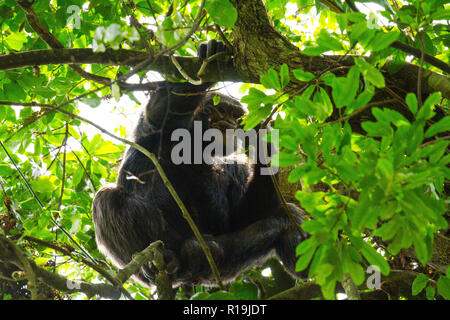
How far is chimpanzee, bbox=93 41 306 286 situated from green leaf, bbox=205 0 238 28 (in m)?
0.79

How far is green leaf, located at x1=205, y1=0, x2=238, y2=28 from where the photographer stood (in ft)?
6.80

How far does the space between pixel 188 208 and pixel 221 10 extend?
6.06ft

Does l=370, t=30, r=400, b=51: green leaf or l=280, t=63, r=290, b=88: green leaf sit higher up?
l=370, t=30, r=400, b=51: green leaf

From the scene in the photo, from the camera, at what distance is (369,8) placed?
221cm

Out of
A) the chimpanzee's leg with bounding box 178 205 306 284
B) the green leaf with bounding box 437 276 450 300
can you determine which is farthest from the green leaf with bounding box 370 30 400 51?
the chimpanzee's leg with bounding box 178 205 306 284

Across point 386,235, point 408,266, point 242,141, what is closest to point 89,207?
point 242,141

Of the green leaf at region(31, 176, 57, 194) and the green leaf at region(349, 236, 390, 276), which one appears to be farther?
the green leaf at region(31, 176, 57, 194)

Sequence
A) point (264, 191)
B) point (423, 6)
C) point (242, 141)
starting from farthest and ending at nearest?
point (242, 141)
point (264, 191)
point (423, 6)

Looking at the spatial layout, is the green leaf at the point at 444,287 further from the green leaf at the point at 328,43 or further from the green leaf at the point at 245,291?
the green leaf at the point at 328,43

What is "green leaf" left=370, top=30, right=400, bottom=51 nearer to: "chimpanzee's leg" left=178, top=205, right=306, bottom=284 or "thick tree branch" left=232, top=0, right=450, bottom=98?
"thick tree branch" left=232, top=0, right=450, bottom=98

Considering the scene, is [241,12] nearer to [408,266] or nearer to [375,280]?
[375,280]

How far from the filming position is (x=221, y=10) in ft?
6.84

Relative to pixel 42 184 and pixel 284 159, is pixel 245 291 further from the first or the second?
pixel 42 184

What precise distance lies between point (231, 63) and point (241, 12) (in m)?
Result: 0.37
